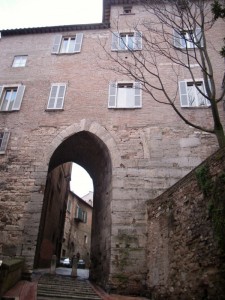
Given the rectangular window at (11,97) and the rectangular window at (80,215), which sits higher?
the rectangular window at (11,97)

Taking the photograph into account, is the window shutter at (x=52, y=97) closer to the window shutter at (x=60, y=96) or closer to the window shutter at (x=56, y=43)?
the window shutter at (x=60, y=96)

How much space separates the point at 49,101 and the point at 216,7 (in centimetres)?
727

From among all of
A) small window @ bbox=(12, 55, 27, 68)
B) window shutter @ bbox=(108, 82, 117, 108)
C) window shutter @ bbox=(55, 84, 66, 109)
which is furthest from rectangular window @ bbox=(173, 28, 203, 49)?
small window @ bbox=(12, 55, 27, 68)

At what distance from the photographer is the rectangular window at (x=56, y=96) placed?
36.0 feet

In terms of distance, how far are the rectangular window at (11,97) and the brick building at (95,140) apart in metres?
0.05

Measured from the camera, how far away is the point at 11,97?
11789 mm

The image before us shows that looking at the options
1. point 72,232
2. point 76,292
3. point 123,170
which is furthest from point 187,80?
point 72,232

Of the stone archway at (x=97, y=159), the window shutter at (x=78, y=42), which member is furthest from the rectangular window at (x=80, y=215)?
the window shutter at (x=78, y=42)

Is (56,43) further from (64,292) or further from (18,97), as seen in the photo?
(64,292)

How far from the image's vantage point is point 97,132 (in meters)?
10.1

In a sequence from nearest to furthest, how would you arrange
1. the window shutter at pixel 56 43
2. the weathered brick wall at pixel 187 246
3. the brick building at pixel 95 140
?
the weathered brick wall at pixel 187 246
the brick building at pixel 95 140
the window shutter at pixel 56 43

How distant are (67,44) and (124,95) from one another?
4.83 metres

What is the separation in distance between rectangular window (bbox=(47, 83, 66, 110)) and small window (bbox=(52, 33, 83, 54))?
236 cm

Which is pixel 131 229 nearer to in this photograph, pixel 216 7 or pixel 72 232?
pixel 216 7
